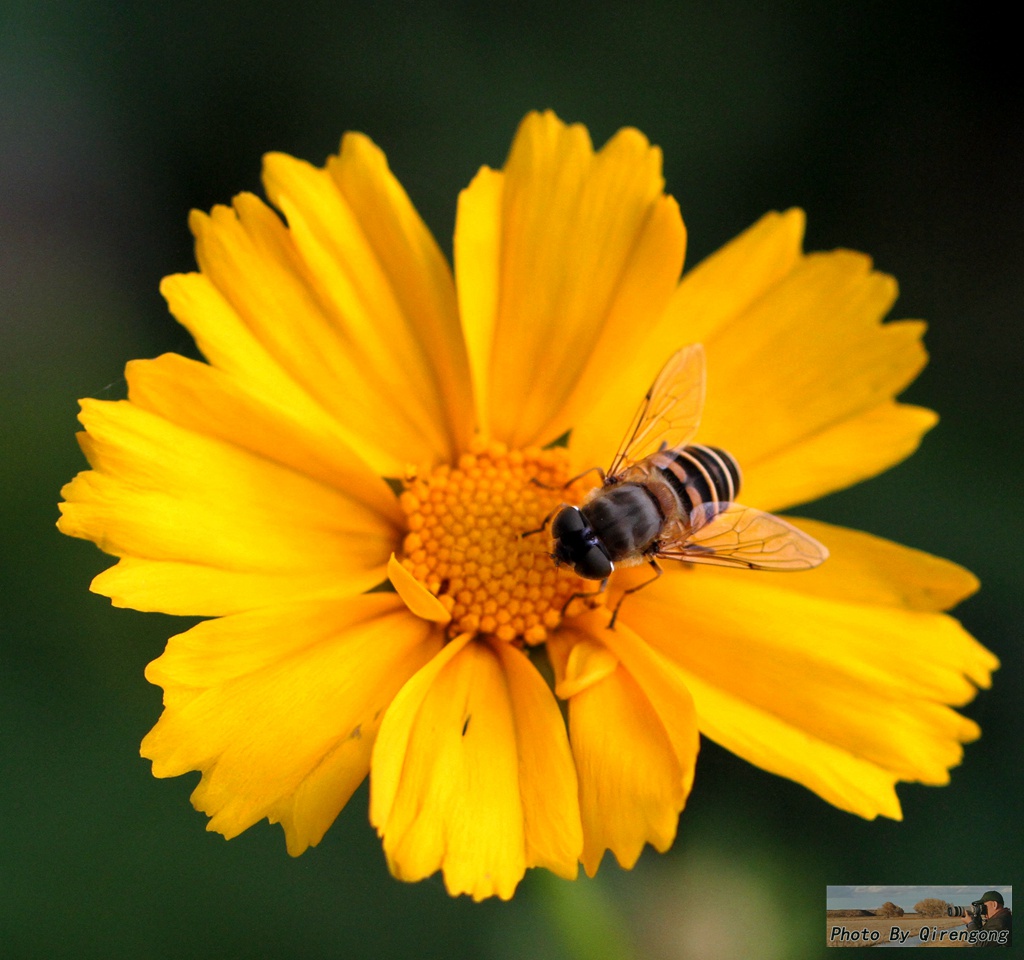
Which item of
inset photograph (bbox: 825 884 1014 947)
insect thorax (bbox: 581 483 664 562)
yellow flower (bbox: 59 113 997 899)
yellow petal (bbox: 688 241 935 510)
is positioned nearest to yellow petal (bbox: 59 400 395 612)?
yellow flower (bbox: 59 113 997 899)

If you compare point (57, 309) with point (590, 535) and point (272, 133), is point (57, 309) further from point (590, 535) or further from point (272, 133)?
point (590, 535)

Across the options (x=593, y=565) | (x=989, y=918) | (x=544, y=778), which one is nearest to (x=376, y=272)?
(x=593, y=565)

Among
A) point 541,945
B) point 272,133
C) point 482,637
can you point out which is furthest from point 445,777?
point 272,133

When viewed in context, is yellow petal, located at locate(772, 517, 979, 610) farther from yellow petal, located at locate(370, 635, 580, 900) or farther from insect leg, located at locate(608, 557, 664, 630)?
yellow petal, located at locate(370, 635, 580, 900)

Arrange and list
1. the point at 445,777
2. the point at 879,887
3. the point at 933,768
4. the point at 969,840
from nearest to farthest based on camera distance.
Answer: the point at 445,777 → the point at 933,768 → the point at 879,887 → the point at 969,840

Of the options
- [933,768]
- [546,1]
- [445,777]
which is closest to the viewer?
[445,777]

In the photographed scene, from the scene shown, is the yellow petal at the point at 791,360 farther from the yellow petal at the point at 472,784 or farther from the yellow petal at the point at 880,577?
the yellow petal at the point at 472,784
